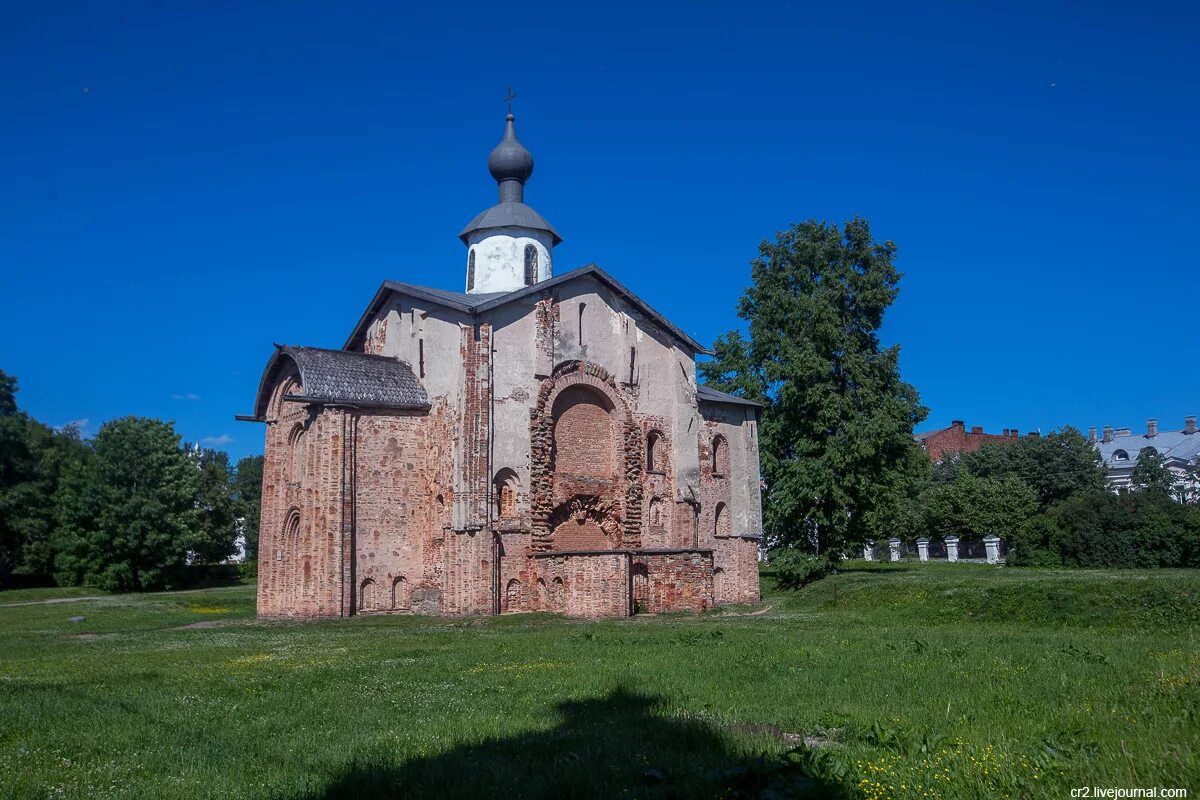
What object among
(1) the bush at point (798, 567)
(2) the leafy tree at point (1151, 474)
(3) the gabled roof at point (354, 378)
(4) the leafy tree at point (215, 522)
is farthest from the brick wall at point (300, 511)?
(2) the leafy tree at point (1151, 474)

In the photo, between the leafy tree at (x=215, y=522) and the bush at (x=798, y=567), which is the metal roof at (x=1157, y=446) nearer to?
the bush at (x=798, y=567)

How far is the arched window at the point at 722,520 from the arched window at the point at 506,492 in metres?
7.99

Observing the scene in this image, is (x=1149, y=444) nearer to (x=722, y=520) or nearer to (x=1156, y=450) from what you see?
(x=1156, y=450)

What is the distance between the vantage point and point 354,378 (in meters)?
25.4

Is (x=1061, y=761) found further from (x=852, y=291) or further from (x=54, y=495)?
(x=54, y=495)

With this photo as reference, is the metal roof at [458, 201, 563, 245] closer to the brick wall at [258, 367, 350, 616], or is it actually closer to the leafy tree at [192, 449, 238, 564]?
the brick wall at [258, 367, 350, 616]

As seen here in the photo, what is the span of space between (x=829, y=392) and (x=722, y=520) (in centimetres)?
534

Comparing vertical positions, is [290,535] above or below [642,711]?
above

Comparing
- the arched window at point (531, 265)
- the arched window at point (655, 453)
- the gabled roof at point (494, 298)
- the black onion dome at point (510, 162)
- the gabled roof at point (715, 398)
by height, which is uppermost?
the black onion dome at point (510, 162)

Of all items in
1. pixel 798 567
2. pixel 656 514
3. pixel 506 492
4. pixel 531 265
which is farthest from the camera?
pixel 531 265

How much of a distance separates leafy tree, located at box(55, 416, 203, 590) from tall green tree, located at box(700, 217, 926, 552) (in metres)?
30.0

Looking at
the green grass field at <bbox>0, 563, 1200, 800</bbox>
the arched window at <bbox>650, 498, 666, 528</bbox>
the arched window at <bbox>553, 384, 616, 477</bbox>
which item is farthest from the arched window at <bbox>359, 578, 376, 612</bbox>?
the arched window at <bbox>650, 498, 666, 528</bbox>

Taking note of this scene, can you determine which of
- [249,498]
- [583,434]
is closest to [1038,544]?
[583,434]

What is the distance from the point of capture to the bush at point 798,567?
2975 cm
